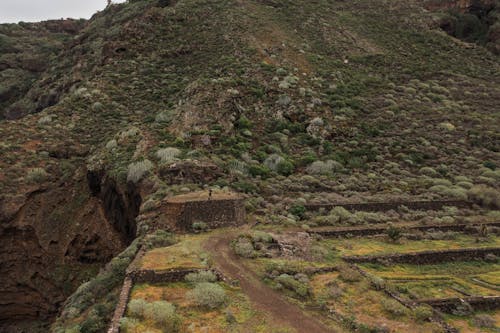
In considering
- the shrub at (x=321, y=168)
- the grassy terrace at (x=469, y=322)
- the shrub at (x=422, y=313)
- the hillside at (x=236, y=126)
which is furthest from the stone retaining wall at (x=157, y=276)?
the shrub at (x=321, y=168)

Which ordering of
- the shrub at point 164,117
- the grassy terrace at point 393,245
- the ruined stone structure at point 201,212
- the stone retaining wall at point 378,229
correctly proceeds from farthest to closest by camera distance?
the shrub at point 164,117
the stone retaining wall at point 378,229
the ruined stone structure at point 201,212
the grassy terrace at point 393,245

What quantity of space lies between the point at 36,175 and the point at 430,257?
27.7 metres

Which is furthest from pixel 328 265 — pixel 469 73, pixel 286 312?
pixel 469 73

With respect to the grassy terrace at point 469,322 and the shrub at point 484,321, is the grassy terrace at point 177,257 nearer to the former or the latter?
the grassy terrace at point 469,322

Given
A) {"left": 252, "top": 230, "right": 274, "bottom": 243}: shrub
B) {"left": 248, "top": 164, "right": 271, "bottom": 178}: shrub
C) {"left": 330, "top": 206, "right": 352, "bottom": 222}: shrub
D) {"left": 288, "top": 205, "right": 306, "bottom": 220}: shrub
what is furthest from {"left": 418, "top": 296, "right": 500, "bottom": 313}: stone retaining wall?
{"left": 248, "top": 164, "right": 271, "bottom": 178}: shrub

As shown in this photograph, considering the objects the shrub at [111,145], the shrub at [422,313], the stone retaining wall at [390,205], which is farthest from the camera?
the shrub at [111,145]

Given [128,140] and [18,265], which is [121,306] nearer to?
[18,265]

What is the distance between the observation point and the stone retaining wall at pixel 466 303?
14.6 m

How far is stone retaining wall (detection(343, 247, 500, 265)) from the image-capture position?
18.9 metres

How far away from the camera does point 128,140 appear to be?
3238cm

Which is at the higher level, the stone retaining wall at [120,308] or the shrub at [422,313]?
the stone retaining wall at [120,308]

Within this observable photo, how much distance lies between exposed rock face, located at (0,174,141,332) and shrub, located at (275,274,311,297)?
13.5m

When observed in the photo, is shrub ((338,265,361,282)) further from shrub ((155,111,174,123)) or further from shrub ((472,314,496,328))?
shrub ((155,111,174,123))

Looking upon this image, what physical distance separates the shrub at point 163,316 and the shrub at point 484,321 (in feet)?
34.3
